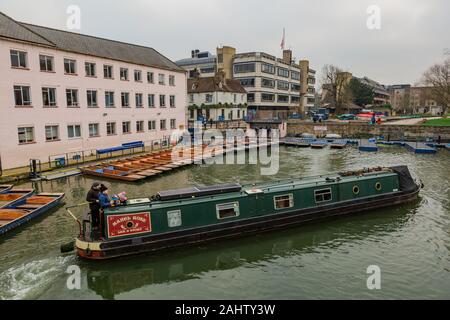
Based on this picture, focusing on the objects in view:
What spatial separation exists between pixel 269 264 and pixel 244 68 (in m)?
60.7

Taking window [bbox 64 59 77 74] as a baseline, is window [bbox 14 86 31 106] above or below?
below

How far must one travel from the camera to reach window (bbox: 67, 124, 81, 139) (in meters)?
29.9

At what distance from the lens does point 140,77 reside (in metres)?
38.0

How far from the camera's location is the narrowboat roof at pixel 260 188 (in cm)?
Result: 1312

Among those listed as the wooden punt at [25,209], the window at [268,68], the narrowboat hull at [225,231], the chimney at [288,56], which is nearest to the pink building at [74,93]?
the wooden punt at [25,209]

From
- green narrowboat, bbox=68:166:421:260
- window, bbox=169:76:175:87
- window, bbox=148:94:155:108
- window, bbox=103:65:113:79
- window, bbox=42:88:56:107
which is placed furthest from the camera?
window, bbox=169:76:175:87

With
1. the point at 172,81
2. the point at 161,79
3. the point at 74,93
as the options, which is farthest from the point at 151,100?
the point at 74,93

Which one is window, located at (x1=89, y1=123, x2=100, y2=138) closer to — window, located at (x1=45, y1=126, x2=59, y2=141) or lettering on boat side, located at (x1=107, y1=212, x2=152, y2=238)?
window, located at (x1=45, y1=126, x2=59, y2=141)

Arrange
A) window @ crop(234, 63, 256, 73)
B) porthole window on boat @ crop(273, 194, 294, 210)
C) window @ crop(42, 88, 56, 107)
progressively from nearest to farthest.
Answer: porthole window on boat @ crop(273, 194, 294, 210) < window @ crop(42, 88, 56, 107) < window @ crop(234, 63, 256, 73)

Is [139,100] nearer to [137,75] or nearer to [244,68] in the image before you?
[137,75]

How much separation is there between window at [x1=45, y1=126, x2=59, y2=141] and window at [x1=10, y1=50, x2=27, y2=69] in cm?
520

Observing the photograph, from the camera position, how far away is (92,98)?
105ft

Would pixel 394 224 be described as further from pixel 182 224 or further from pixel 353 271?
pixel 182 224

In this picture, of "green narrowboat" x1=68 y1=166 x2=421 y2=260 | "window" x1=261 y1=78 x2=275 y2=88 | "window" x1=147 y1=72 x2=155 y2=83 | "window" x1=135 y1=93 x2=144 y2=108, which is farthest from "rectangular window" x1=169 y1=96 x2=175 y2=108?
"window" x1=261 y1=78 x2=275 y2=88
